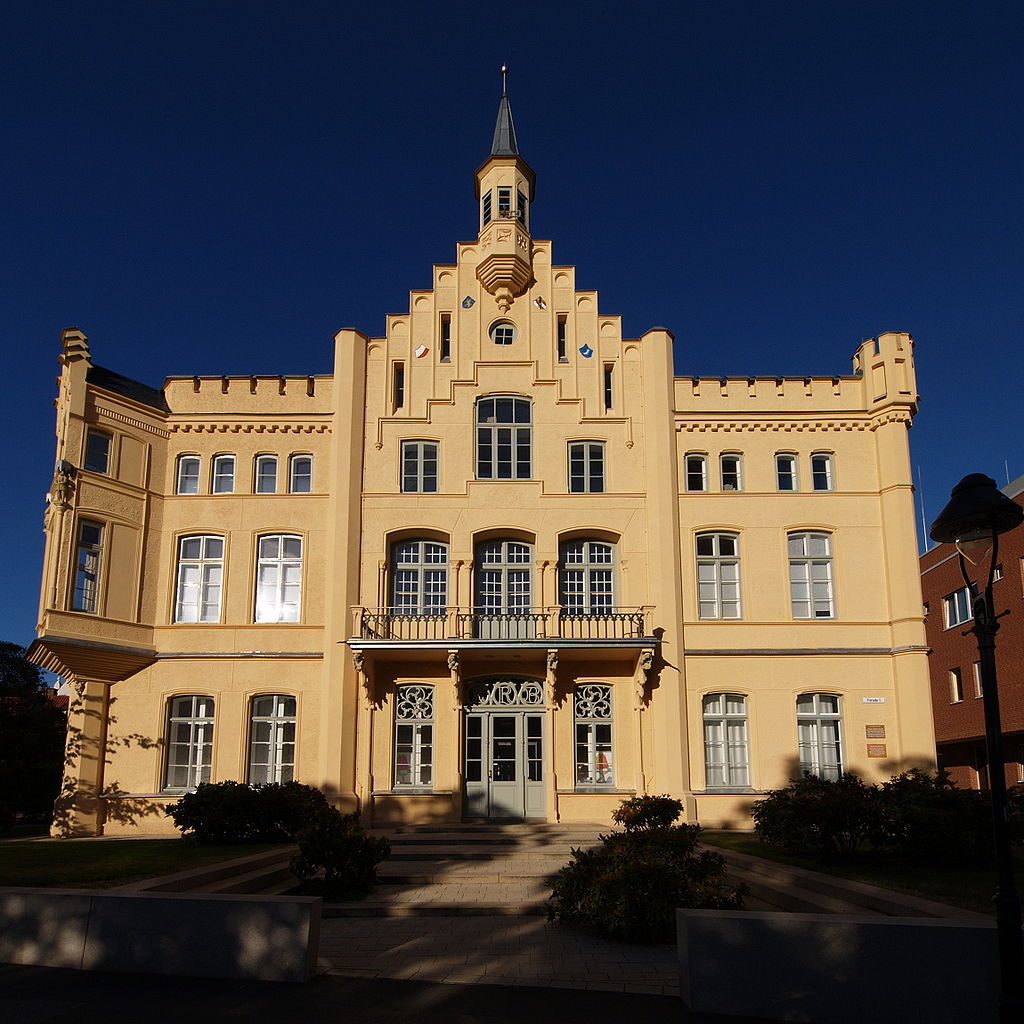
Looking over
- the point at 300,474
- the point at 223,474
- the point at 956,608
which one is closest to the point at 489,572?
the point at 300,474

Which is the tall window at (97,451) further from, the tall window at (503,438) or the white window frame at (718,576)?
the white window frame at (718,576)

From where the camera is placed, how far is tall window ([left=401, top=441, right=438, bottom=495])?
2494 cm

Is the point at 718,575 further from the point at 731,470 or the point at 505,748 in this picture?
the point at 505,748

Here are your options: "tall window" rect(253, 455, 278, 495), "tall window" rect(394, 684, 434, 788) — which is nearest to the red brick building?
"tall window" rect(394, 684, 434, 788)

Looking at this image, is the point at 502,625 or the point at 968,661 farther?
the point at 968,661

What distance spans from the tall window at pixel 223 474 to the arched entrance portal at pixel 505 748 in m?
8.17

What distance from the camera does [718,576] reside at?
24578 mm

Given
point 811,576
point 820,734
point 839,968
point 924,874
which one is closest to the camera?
point 839,968

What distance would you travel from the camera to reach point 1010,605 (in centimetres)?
3597

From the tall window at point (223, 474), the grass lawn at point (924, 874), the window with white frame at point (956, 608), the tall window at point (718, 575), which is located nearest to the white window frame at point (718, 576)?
the tall window at point (718, 575)

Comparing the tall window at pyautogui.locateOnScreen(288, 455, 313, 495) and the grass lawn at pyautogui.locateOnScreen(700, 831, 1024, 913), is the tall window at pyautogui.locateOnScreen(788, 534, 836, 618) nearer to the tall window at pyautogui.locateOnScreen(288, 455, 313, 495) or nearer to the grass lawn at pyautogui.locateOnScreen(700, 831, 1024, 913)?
the grass lawn at pyautogui.locateOnScreen(700, 831, 1024, 913)

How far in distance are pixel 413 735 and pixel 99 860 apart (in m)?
9.37

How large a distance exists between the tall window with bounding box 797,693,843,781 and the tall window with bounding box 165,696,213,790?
46.6 ft

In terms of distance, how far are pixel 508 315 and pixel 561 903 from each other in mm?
17176
